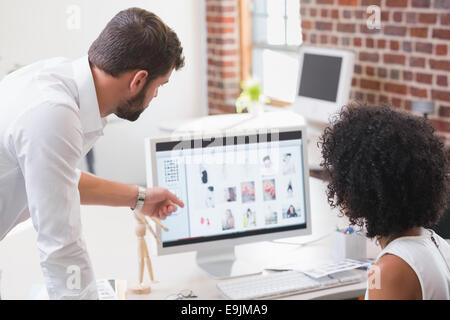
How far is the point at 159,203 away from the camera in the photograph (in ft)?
6.75

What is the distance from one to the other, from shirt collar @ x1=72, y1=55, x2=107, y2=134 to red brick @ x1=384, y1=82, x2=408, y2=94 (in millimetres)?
2654

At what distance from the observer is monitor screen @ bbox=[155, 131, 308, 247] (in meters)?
2.13

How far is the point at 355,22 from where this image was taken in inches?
169

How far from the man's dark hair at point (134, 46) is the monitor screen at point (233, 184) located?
0.46m

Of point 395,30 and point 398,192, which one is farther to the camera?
point 395,30

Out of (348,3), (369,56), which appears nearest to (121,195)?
(369,56)

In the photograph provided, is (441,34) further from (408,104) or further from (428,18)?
(408,104)

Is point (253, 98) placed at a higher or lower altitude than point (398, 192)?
lower

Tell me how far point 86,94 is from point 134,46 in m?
0.17

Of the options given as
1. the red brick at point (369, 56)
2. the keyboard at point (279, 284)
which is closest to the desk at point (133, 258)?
the keyboard at point (279, 284)

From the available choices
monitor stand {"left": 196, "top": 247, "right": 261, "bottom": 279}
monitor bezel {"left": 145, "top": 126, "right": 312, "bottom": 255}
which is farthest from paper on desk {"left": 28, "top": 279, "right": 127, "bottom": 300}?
monitor stand {"left": 196, "top": 247, "right": 261, "bottom": 279}

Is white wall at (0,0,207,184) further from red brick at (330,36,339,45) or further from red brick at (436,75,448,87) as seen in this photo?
red brick at (436,75,448,87)
